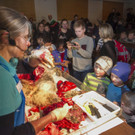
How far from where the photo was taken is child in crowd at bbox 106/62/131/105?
172 cm

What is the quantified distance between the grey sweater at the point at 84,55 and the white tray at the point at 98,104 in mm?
1229

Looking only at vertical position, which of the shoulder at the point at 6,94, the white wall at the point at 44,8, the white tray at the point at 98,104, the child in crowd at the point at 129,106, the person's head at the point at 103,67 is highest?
the white wall at the point at 44,8

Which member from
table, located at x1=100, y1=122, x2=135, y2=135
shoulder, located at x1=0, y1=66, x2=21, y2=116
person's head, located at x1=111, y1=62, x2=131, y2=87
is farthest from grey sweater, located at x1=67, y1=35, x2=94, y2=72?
shoulder, located at x1=0, y1=66, x2=21, y2=116

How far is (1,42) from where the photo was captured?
78 centimetres

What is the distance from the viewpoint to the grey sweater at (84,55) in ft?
8.14

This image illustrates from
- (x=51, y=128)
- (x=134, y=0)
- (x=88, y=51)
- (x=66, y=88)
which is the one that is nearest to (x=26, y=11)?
(x=88, y=51)

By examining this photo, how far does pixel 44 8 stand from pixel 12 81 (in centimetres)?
885

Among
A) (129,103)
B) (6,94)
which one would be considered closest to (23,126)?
(6,94)

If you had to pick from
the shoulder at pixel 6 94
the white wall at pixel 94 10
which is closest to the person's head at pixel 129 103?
the shoulder at pixel 6 94

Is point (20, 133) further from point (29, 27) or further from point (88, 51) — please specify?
point (88, 51)

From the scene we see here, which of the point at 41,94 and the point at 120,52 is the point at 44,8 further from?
the point at 41,94

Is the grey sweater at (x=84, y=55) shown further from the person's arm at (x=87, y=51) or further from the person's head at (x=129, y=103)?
the person's head at (x=129, y=103)

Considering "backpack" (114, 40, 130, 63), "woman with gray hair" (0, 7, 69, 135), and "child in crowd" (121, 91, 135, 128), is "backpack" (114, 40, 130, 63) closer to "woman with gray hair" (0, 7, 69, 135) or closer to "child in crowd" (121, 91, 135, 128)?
"child in crowd" (121, 91, 135, 128)

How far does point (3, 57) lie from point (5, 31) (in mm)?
179
